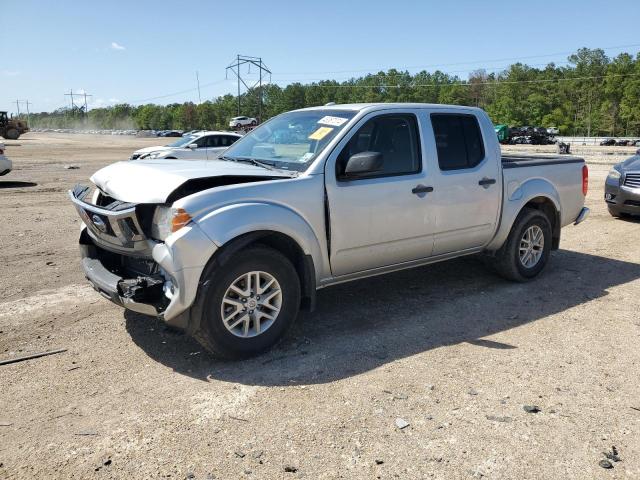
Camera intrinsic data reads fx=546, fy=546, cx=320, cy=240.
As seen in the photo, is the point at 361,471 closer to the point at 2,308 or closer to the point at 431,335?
the point at 431,335

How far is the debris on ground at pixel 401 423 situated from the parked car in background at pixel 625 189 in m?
8.23

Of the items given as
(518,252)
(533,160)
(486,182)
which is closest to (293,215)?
(486,182)

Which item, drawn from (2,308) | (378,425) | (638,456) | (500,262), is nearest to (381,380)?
(378,425)

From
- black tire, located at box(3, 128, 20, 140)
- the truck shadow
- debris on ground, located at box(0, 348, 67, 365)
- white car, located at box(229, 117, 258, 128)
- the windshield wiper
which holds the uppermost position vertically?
white car, located at box(229, 117, 258, 128)

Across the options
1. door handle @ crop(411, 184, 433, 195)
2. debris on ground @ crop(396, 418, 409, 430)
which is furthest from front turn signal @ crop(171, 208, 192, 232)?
door handle @ crop(411, 184, 433, 195)

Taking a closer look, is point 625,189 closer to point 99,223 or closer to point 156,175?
point 156,175

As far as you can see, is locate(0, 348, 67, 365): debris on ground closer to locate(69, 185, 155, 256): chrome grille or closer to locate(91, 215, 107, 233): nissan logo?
locate(69, 185, 155, 256): chrome grille

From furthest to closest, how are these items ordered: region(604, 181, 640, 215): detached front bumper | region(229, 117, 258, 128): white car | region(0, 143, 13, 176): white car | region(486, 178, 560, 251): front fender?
region(229, 117, 258, 128): white car, region(0, 143, 13, 176): white car, region(604, 181, 640, 215): detached front bumper, region(486, 178, 560, 251): front fender

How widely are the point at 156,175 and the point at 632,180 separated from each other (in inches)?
348

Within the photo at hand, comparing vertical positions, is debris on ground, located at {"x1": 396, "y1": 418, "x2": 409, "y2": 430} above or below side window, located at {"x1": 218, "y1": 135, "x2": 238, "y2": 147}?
below

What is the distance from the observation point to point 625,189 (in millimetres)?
9711

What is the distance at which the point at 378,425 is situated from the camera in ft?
10.5

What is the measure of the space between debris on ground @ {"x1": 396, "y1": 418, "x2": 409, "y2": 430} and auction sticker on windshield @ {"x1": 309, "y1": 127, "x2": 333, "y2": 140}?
2414 mm

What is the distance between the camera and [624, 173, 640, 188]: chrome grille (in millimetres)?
9617
